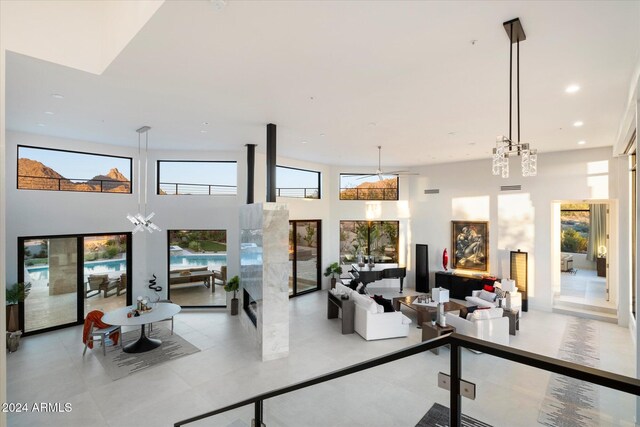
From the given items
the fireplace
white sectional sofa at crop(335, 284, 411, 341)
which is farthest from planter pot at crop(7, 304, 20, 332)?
white sectional sofa at crop(335, 284, 411, 341)

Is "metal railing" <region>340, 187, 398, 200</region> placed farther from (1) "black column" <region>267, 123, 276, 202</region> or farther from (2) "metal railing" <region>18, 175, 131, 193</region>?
(2) "metal railing" <region>18, 175, 131, 193</region>

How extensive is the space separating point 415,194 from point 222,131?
24.7 feet

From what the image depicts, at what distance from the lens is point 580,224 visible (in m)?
12.8

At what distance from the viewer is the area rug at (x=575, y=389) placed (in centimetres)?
Result: 164

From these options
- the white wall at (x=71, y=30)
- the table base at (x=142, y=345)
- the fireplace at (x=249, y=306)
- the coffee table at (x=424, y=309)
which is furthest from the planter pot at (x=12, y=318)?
the coffee table at (x=424, y=309)

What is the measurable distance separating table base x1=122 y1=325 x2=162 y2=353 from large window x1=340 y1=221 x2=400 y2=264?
274 inches

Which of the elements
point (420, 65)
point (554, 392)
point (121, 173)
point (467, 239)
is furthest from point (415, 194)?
point (554, 392)

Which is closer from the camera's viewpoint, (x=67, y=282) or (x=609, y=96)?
(x=609, y=96)

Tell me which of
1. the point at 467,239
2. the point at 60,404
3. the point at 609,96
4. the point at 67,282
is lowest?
the point at 60,404

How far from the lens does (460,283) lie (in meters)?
10.3

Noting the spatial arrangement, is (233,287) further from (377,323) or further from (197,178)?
(377,323)

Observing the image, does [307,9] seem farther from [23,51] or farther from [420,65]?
[23,51]

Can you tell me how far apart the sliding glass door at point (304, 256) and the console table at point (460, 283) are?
4186 millimetres

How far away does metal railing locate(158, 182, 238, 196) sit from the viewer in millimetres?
9164
